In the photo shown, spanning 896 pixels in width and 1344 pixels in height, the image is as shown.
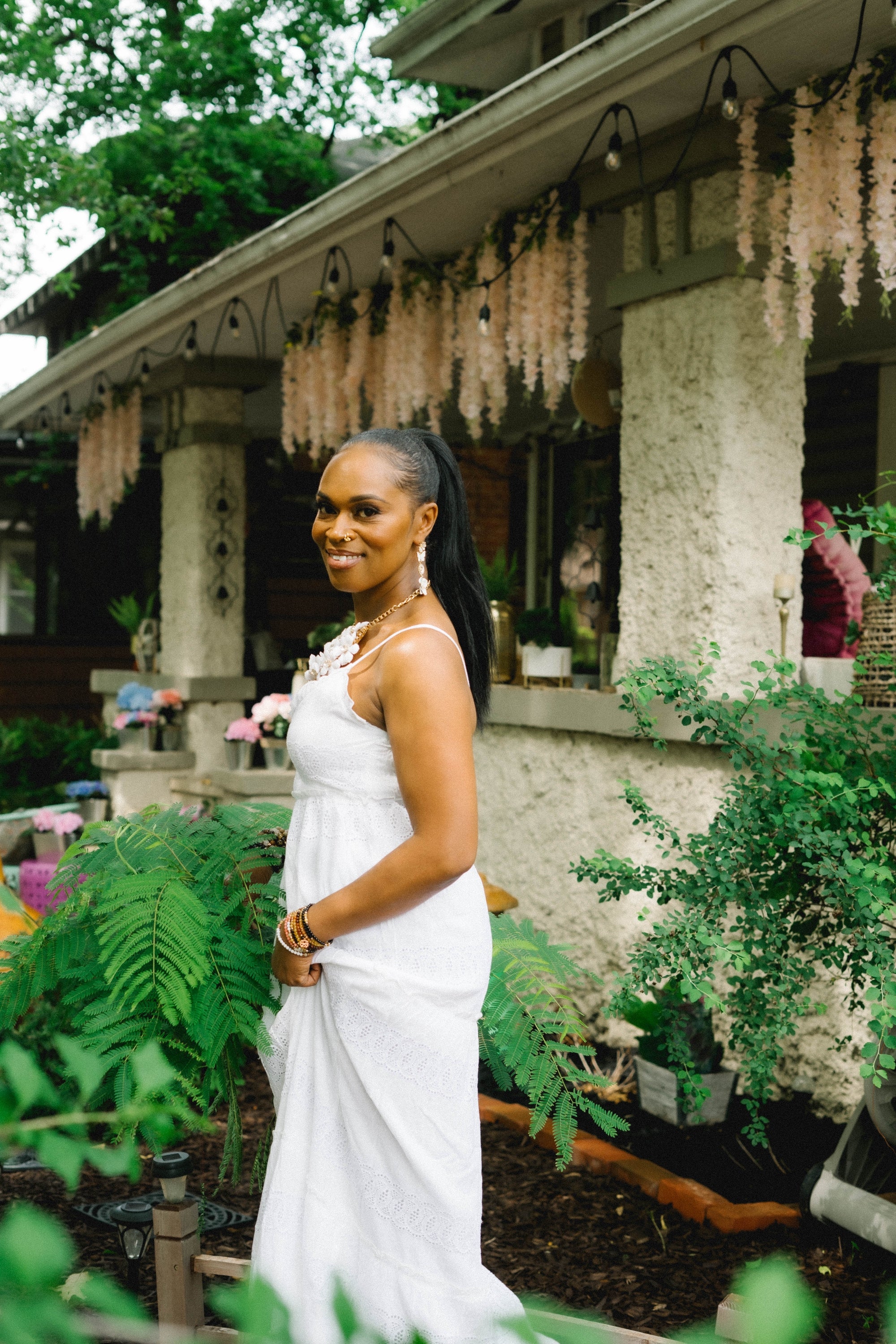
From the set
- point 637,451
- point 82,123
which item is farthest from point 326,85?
point 637,451

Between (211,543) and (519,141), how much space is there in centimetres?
432

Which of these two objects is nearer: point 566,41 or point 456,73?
point 566,41

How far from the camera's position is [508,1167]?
3.92m

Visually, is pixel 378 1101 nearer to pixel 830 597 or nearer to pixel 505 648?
pixel 830 597

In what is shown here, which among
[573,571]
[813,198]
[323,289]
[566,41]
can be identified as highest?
[566,41]

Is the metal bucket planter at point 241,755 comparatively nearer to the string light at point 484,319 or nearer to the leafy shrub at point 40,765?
the leafy shrub at point 40,765

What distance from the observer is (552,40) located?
7.68 meters

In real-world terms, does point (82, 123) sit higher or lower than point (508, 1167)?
higher

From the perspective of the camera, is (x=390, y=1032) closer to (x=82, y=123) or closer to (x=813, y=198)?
(x=813, y=198)

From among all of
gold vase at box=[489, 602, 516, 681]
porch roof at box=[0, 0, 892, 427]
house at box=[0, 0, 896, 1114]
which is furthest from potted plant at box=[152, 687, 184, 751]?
gold vase at box=[489, 602, 516, 681]

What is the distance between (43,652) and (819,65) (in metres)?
9.81

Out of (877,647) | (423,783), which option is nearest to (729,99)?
(877,647)

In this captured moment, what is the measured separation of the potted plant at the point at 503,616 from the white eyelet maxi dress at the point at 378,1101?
3579mm

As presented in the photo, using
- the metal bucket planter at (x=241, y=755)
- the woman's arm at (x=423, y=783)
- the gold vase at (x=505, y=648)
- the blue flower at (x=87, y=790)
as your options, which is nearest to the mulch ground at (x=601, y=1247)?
the woman's arm at (x=423, y=783)
